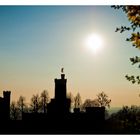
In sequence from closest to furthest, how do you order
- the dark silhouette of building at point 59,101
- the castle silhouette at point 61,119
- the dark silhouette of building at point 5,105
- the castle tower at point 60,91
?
the castle silhouette at point 61,119 → the dark silhouette of building at point 59,101 → the castle tower at point 60,91 → the dark silhouette of building at point 5,105

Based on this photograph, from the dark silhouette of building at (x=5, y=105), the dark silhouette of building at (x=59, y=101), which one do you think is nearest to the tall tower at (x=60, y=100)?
the dark silhouette of building at (x=59, y=101)

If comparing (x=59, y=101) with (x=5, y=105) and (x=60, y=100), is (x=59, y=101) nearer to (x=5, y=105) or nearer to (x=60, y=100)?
(x=60, y=100)

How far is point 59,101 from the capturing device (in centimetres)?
1880

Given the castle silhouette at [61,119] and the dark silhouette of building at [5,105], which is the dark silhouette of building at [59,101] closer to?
the castle silhouette at [61,119]

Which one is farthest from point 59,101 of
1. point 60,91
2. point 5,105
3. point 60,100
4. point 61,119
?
point 5,105

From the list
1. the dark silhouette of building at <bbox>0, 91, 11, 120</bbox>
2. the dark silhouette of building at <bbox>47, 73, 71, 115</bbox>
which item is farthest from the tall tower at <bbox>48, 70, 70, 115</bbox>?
the dark silhouette of building at <bbox>0, 91, 11, 120</bbox>

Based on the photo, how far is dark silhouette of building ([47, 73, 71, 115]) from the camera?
18.6 metres

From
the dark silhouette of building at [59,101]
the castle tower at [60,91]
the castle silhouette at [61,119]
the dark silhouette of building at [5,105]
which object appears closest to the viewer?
the castle silhouette at [61,119]

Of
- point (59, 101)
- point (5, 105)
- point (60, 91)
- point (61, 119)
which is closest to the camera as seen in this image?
point (61, 119)

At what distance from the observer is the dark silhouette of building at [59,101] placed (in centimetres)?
1859

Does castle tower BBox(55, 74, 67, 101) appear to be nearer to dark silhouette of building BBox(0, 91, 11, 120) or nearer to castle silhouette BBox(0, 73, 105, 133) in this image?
castle silhouette BBox(0, 73, 105, 133)

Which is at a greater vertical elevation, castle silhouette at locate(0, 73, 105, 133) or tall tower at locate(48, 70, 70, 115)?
tall tower at locate(48, 70, 70, 115)

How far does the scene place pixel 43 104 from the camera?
53781 mm

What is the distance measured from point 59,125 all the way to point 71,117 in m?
1.13
